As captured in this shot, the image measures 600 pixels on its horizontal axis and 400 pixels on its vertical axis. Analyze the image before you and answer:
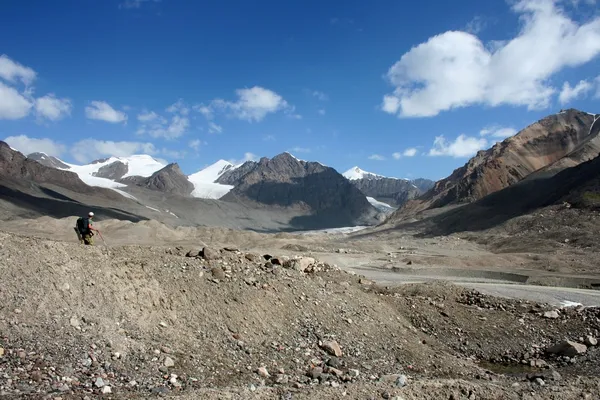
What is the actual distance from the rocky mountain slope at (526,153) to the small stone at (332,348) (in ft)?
317

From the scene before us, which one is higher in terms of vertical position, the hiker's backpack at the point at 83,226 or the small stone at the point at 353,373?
the hiker's backpack at the point at 83,226

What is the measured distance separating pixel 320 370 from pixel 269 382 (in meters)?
1.26

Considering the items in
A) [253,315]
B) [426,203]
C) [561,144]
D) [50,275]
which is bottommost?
[253,315]

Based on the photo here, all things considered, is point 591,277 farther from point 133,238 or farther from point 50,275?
point 133,238

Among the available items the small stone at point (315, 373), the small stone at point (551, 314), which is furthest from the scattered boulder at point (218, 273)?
the small stone at point (551, 314)

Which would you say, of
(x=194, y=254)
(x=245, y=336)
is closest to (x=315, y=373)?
(x=245, y=336)

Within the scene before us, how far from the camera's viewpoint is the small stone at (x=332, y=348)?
1049 cm

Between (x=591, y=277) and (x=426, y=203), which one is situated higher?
(x=426, y=203)

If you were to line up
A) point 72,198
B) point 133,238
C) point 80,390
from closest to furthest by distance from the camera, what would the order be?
point 80,390 → point 133,238 → point 72,198

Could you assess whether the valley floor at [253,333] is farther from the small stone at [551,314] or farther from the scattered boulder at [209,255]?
the scattered boulder at [209,255]

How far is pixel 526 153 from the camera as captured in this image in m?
110

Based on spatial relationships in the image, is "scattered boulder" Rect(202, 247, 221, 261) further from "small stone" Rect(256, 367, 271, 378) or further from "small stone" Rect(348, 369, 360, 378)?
"small stone" Rect(348, 369, 360, 378)

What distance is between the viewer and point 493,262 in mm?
36906

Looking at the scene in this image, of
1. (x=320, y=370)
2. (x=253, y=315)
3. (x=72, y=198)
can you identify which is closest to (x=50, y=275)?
(x=253, y=315)
